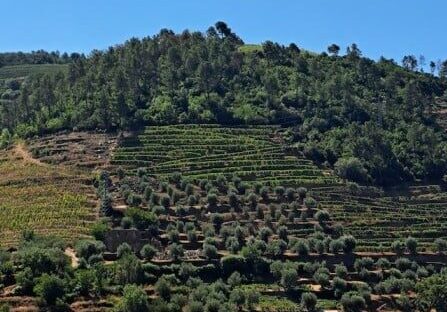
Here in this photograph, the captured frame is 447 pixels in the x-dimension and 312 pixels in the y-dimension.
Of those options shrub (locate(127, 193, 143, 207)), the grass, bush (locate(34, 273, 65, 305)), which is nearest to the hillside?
bush (locate(34, 273, 65, 305))

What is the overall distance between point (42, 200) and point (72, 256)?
1773 cm

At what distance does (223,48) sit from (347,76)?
22926mm

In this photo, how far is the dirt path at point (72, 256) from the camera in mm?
62362

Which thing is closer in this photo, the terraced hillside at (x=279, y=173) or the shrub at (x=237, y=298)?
the shrub at (x=237, y=298)

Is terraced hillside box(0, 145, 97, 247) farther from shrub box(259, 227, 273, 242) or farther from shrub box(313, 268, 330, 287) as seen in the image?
shrub box(313, 268, 330, 287)

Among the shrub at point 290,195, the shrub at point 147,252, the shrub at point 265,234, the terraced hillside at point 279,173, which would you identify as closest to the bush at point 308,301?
the shrub at point 265,234

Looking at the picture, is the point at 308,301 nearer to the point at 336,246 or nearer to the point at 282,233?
the point at 336,246

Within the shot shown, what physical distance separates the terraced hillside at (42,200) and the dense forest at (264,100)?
574 inches

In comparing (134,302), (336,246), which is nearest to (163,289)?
(134,302)

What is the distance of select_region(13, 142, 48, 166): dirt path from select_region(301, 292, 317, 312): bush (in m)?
45.4

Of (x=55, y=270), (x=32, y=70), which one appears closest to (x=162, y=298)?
(x=55, y=270)

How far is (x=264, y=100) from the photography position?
370ft

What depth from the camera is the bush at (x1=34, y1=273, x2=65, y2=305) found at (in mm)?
53438

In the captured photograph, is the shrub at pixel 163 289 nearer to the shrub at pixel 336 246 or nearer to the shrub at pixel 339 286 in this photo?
the shrub at pixel 339 286
